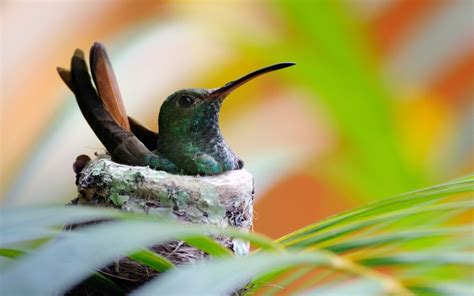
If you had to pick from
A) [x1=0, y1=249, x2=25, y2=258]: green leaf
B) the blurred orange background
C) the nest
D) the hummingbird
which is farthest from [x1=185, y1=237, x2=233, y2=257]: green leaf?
the blurred orange background

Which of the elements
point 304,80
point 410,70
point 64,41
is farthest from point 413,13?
point 304,80

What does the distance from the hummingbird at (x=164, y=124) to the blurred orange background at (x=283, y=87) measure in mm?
303

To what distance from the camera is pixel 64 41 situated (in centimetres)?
330

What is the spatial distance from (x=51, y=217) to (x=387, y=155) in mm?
1417

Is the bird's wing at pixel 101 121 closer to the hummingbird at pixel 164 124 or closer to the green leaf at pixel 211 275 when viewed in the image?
the hummingbird at pixel 164 124

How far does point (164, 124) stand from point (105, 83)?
13 cm

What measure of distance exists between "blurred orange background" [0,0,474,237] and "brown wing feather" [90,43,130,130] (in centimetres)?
28

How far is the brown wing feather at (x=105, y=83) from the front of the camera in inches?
52.2

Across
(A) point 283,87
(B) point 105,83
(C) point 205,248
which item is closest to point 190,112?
(B) point 105,83

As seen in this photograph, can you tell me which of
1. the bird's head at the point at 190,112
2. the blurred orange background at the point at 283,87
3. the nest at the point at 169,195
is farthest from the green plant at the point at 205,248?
the blurred orange background at the point at 283,87

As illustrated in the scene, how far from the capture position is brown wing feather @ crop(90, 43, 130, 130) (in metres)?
1.33

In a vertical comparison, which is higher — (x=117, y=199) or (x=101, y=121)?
(x=101, y=121)

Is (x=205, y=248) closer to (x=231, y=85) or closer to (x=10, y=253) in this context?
(x=10, y=253)

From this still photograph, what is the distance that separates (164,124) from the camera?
134 centimetres
